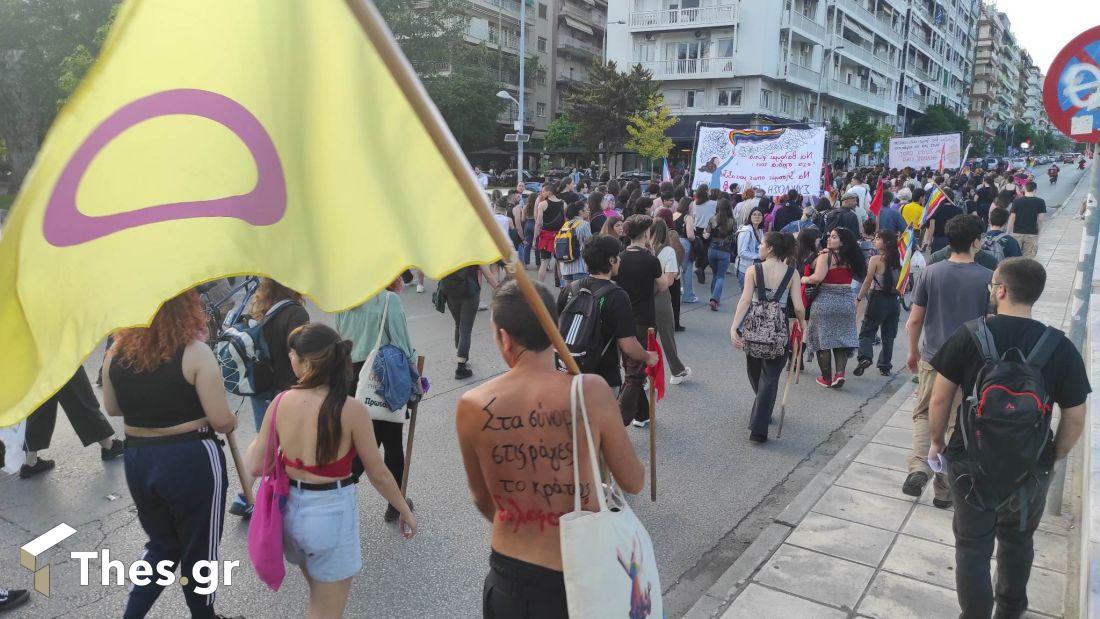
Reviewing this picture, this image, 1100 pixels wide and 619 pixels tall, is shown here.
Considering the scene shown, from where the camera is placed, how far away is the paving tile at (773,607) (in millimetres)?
3600

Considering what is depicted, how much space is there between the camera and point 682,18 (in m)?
46.8

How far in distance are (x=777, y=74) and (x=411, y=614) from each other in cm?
4644

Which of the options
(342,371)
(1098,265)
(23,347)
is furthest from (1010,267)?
(1098,265)

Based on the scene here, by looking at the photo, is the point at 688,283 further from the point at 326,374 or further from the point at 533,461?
the point at 533,461

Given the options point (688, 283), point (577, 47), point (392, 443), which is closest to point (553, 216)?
point (688, 283)

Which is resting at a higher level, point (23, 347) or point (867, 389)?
point (23, 347)

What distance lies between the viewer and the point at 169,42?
192 cm

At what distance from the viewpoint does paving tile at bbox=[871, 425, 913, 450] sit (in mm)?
5934

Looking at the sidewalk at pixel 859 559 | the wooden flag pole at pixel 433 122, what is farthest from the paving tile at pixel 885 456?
the wooden flag pole at pixel 433 122

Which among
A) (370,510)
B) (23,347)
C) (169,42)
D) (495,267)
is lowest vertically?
(370,510)

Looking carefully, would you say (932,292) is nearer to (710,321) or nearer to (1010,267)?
(1010,267)

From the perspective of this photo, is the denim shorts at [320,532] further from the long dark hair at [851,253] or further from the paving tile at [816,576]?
the long dark hair at [851,253]

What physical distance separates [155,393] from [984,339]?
3382 millimetres

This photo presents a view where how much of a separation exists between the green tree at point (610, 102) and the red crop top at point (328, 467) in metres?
42.3
